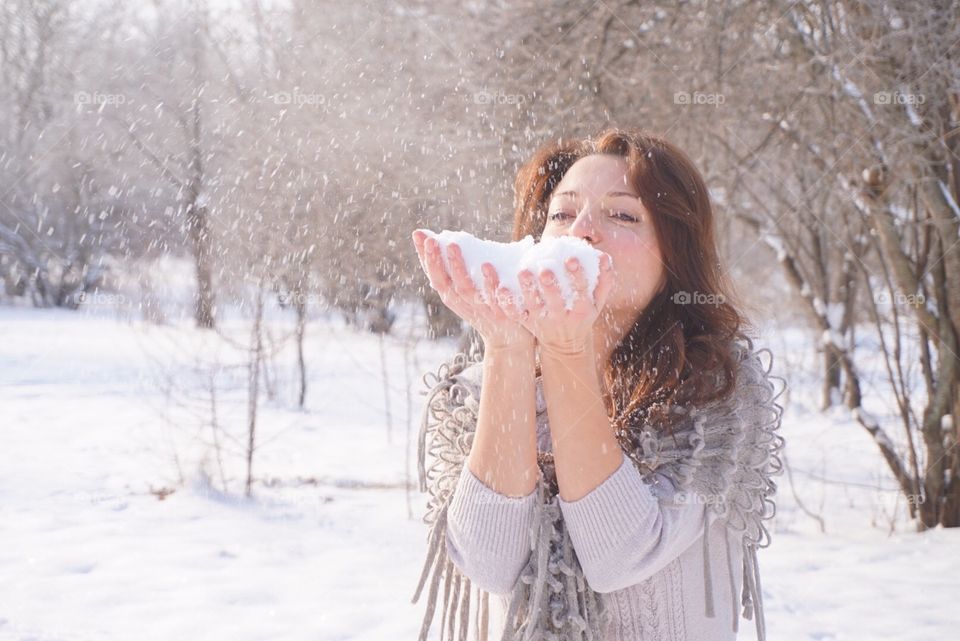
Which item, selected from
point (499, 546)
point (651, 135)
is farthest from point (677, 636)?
point (651, 135)

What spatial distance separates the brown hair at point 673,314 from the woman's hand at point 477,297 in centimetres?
33

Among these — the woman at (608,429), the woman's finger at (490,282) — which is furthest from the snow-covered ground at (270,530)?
the woman's finger at (490,282)

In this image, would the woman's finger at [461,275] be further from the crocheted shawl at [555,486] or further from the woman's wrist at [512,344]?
the crocheted shawl at [555,486]

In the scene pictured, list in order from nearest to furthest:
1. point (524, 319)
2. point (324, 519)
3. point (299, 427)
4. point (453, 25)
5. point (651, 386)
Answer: point (524, 319) < point (651, 386) < point (453, 25) < point (324, 519) < point (299, 427)

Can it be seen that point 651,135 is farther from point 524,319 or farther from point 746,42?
point 746,42

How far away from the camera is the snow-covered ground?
2.95 metres

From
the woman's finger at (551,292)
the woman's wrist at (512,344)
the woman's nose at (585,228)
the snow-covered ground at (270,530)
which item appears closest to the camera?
the woman's finger at (551,292)

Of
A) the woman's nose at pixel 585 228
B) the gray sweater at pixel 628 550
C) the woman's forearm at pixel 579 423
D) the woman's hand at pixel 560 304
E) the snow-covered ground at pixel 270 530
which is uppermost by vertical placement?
the woman's nose at pixel 585 228

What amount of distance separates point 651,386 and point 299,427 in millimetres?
5870

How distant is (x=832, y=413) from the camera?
27.0 feet

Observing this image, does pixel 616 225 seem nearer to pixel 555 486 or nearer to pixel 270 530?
pixel 555 486

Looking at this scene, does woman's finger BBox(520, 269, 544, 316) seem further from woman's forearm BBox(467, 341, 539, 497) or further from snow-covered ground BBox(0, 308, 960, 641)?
snow-covered ground BBox(0, 308, 960, 641)

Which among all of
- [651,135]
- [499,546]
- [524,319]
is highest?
[651,135]

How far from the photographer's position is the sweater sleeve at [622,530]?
993 millimetres
